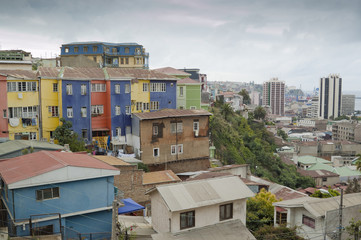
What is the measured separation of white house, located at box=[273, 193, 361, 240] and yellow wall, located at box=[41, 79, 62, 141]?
1966 cm

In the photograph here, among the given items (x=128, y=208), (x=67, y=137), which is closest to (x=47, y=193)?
(x=128, y=208)

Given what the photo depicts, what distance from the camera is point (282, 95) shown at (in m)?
190

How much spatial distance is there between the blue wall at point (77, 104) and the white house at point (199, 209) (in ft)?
52.7

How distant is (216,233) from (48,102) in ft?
64.5

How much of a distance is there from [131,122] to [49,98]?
24.0ft

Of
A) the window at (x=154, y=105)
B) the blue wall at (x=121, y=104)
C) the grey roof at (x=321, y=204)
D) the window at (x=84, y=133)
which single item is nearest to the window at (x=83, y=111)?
the window at (x=84, y=133)

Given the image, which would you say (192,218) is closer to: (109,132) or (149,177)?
(149,177)

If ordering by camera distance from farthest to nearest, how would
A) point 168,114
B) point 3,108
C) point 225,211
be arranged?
point 168,114 < point 3,108 < point 225,211

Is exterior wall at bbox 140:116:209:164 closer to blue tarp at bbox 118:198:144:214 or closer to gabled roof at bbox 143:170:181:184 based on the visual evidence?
gabled roof at bbox 143:170:181:184

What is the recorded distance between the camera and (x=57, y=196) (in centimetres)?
1453

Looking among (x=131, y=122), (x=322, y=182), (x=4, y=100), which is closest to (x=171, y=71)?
(x=131, y=122)

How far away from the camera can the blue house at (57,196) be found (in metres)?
13.9

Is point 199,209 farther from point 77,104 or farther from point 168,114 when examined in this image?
point 77,104

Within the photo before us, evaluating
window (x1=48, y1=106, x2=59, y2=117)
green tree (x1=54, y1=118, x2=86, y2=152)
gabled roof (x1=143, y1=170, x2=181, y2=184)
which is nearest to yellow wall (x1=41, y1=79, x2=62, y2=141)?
window (x1=48, y1=106, x2=59, y2=117)
